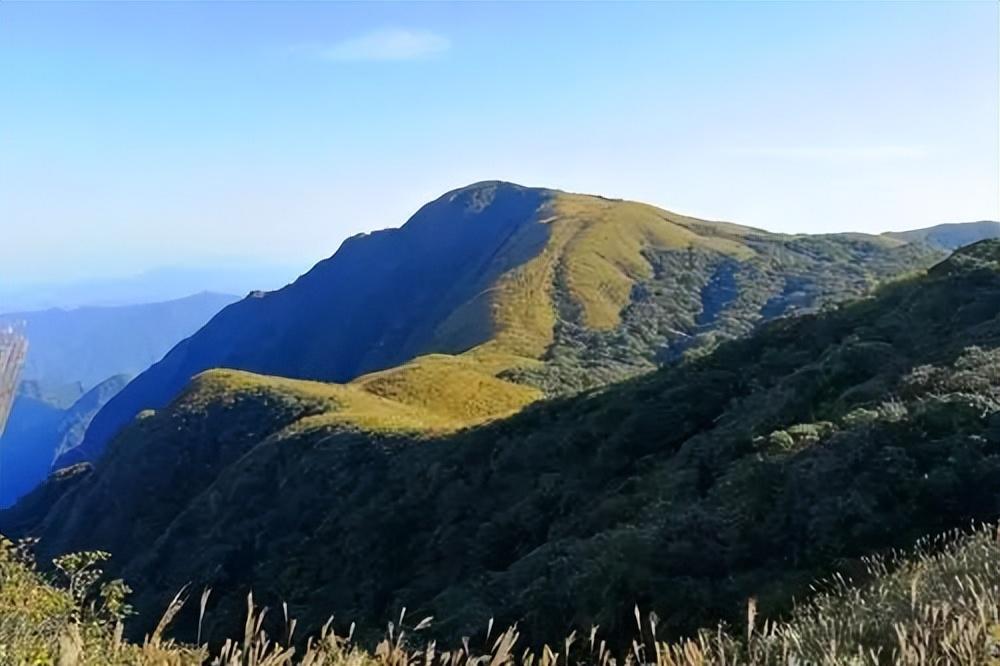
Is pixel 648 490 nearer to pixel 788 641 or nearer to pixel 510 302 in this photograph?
pixel 788 641

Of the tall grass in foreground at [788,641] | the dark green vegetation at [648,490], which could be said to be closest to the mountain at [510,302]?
the dark green vegetation at [648,490]

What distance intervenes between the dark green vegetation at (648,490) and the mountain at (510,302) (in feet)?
19.9

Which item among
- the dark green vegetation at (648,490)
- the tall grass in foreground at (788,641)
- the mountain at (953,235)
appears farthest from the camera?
the mountain at (953,235)

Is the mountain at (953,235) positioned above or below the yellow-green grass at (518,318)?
above

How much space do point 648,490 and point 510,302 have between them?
77.4 meters

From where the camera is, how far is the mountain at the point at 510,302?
59.4 meters

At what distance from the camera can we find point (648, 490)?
1772cm

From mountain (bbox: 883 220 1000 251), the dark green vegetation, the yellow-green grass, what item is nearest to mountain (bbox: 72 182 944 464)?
the yellow-green grass

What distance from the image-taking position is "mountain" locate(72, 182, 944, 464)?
195ft

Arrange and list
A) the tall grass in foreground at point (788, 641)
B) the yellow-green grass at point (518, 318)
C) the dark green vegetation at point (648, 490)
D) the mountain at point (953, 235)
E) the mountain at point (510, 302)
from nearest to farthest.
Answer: the tall grass in foreground at point (788, 641), the dark green vegetation at point (648, 490), the yellow-green grass at point (518, 318), the mountain at point (510, 302), the mountain at point (953, 235)

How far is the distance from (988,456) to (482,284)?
10536 centimetres

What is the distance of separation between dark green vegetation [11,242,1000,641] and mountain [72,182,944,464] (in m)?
6.08

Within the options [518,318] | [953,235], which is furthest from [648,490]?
[953,235]

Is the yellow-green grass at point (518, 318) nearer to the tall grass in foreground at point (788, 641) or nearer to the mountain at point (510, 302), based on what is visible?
the mountain at point (510, 302)
